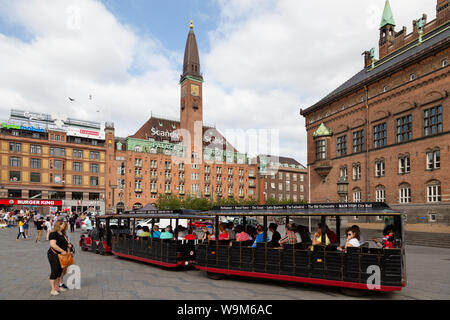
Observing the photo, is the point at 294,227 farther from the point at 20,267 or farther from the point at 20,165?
the point at 20,165

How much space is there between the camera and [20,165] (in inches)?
2847

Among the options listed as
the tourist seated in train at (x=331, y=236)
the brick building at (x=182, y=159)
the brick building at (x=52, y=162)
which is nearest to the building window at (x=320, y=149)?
the tourist seated in train at (x=331, y=236)

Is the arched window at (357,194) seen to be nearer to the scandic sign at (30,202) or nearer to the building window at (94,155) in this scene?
the scandic sign at (30,202)

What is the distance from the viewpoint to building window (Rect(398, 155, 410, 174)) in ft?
114

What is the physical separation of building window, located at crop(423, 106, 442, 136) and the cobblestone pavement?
1931 centimetres

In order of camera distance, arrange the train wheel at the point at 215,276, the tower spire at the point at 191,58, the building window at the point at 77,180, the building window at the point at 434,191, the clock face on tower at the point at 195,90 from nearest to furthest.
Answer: the train wheel at the point at 215,276 < the building window at the point at 434,191 < the building window at the point at 77,180 < the clock face on tower at the point at 195,90 < the tower spire at the point at 191,58

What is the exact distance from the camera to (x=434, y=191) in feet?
104

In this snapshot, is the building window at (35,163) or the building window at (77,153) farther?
the building window at (77,153)

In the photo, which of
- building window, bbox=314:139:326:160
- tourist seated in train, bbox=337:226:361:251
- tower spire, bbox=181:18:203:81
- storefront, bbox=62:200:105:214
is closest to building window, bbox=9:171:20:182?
storefront, bbox=62:200:105:214

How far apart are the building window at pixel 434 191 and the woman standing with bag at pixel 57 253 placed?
98.6 ft

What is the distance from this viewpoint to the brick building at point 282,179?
108 meters

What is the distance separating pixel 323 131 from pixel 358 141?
216 inches

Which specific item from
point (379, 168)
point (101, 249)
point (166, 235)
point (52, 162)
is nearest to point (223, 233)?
point (166, 235)
